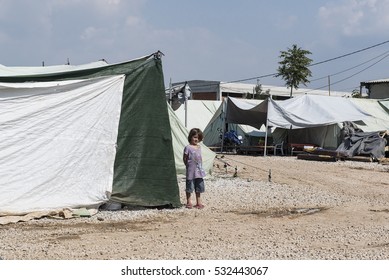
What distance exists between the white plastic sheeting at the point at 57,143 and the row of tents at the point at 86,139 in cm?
1

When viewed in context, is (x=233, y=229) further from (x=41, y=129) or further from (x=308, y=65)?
(x=308, y=65)

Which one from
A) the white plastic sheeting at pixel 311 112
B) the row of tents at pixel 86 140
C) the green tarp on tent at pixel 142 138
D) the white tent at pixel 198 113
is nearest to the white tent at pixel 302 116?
the white plastic sheeting at pixel 311 112

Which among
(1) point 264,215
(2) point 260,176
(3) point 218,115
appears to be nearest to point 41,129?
(1) point 264,215

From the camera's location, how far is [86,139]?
8.26m

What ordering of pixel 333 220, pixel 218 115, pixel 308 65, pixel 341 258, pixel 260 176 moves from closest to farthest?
1. pixel 341 258
2. pixel 333 220
3. pixel 260 176
4. pixel 218 115
5. pixel 308 65

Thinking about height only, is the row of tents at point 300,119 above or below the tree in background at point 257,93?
below

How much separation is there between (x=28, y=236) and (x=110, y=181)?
197 centimetres

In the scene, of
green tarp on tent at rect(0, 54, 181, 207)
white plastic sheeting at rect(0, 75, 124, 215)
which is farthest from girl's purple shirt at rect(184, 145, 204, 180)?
white plastic sheeting at rect(0, 75, 124, 215)

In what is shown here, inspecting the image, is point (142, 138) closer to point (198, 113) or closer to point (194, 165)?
point (194, 165)

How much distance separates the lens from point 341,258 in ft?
18.2

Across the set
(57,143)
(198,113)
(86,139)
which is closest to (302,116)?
(198,113)

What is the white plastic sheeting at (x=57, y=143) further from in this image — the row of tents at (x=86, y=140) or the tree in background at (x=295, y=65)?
the tree in background at (x=295, y=65)

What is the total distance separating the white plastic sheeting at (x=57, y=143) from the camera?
771 centimetres

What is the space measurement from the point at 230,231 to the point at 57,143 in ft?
9.78
